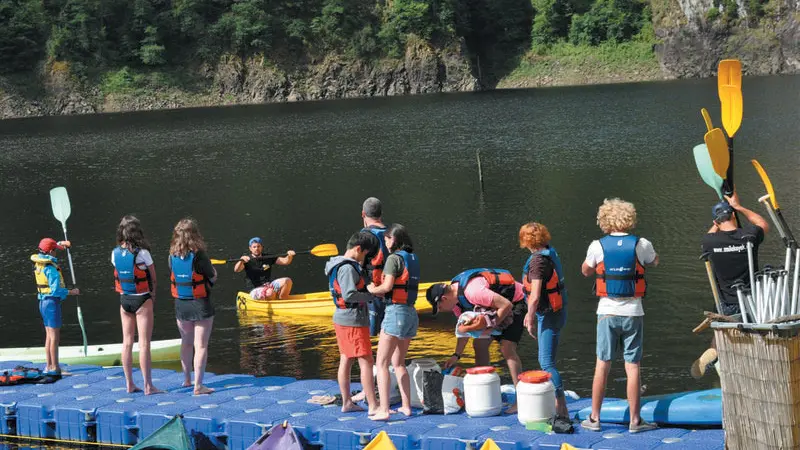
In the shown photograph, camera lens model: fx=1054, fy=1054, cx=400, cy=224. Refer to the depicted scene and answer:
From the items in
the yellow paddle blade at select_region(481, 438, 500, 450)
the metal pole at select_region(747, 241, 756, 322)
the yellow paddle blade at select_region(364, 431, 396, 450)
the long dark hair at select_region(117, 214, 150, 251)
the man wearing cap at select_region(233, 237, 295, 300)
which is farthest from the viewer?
the man wearing cap at select_region(233, 237, 295, 300)

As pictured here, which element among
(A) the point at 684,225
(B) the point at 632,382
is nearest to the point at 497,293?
(B) the point at 632,382

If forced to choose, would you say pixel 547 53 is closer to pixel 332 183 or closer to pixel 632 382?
pixel 332 183

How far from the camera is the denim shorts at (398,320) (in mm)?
10039

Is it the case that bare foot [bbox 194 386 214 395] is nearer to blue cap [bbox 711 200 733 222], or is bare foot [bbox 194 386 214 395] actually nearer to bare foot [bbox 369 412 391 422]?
bare foot [bbox 369 412 391 422]

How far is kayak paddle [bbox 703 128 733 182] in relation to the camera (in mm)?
9859

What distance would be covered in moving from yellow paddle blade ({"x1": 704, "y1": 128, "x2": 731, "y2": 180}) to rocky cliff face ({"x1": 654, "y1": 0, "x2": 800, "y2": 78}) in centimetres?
8164

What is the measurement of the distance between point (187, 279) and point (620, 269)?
465cm

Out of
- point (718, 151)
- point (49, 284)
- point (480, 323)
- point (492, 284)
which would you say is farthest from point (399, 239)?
point (49, 284)

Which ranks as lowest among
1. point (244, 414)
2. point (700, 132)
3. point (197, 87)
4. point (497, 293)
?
point (244, 414)

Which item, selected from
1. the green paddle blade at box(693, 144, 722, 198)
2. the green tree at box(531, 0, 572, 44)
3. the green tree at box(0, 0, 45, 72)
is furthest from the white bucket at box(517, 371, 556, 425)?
the green tree at box(531, 0, 572, 44)

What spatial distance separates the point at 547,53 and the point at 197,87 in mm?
31654

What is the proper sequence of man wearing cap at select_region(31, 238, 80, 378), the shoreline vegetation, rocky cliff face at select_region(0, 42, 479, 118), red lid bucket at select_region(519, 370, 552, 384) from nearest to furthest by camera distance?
red lid bucket at select_region(519, 370, 552, 384) < man wearing cap at select_region(31, 238, 80, 378) < the shoreline vegetation < rocky cliff face at select_region(0, 42, 479, 118)

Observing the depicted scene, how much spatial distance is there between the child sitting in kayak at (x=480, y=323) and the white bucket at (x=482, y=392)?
1.18 feet

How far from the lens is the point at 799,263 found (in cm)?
831
